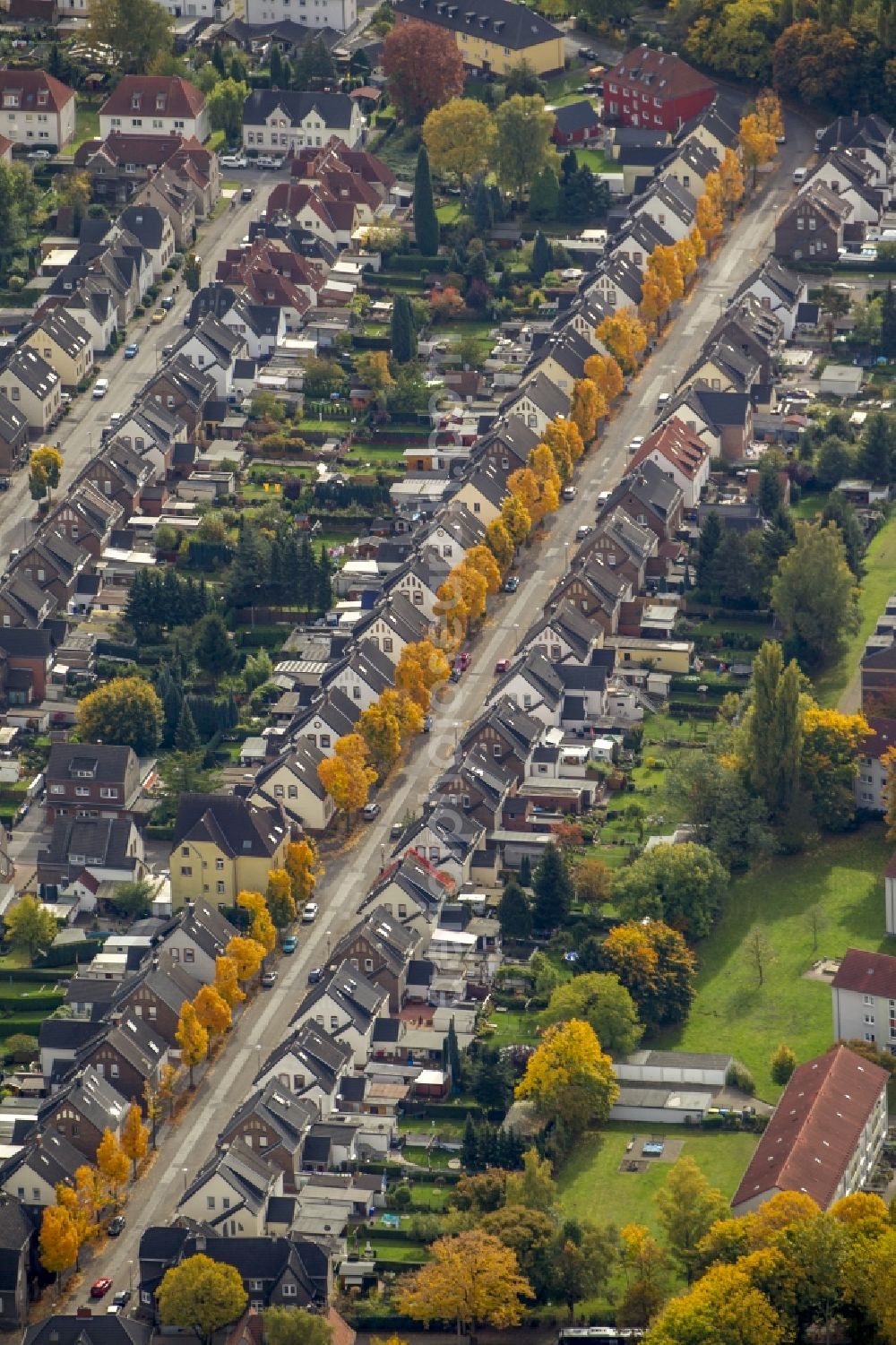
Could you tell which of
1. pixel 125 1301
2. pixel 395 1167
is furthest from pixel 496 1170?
pixel 125 1301

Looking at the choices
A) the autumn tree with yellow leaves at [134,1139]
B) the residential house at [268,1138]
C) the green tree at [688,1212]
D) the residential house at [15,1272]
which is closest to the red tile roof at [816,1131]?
the green tree at [688,1212]

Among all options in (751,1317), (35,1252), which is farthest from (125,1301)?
(751,1317)

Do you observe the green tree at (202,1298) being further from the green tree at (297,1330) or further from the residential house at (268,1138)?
the residential house at (268,1138)

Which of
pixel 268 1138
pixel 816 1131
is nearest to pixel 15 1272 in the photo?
pixel 268 1138

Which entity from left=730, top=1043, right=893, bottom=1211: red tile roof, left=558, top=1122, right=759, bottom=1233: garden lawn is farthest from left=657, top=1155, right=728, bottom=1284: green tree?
left=558, top=1122, right=759, bottom=1233: garden lawn

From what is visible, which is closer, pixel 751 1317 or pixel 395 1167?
pixel 751 1317

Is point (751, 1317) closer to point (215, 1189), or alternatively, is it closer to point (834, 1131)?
point (834, 1131)

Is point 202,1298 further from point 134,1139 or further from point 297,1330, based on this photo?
point 134,1139
